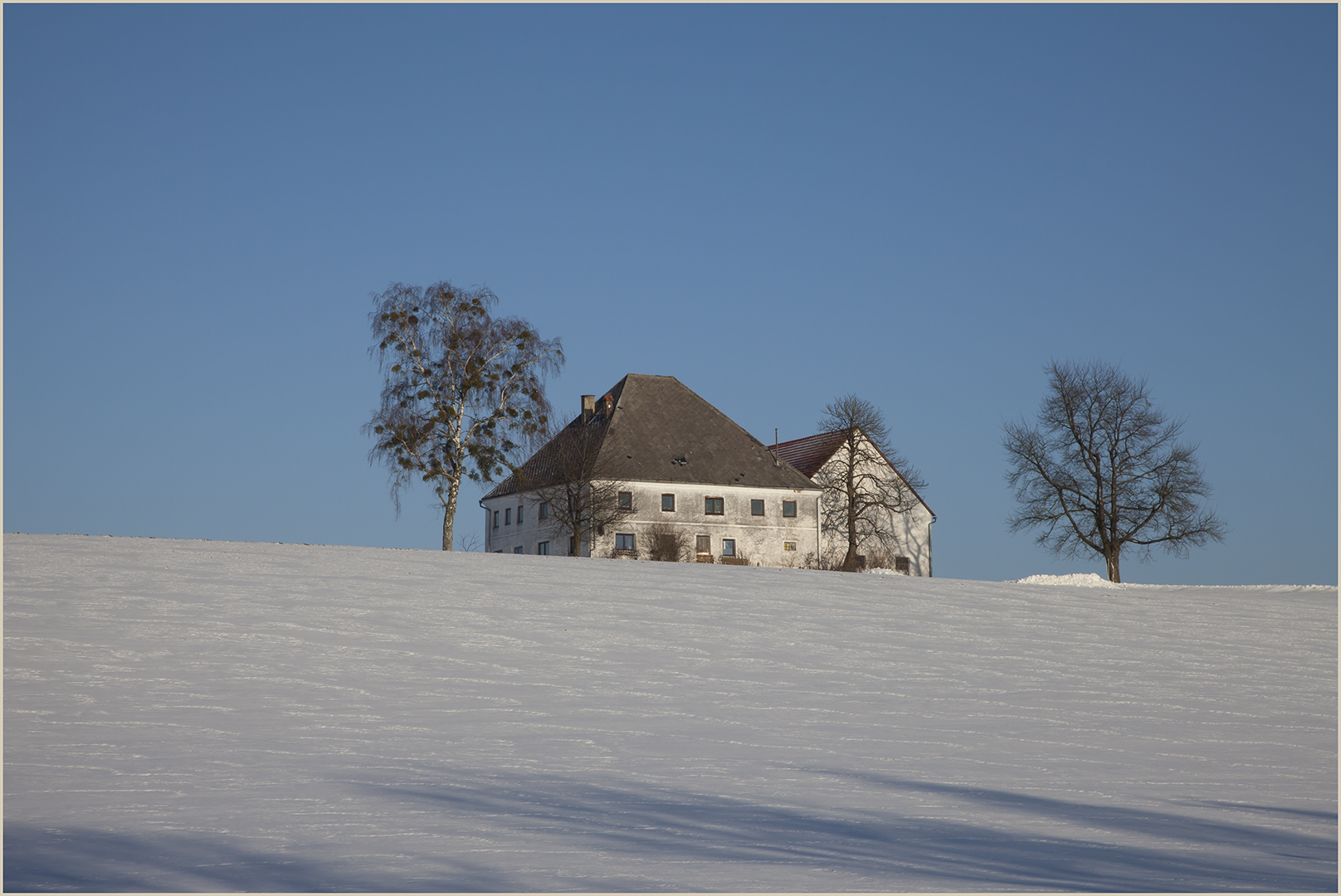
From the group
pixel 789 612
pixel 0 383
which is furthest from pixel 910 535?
pixel 0 383

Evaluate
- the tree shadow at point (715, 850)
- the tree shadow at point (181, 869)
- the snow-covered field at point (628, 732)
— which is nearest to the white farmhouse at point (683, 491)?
the snow-covered field at point (628, 732)

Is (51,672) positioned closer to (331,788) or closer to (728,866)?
(331,788)

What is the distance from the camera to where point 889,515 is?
67062 millimetres

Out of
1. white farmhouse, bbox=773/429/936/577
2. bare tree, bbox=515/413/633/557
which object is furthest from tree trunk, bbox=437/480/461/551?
white farmhouse, bbox=773/429/936/577

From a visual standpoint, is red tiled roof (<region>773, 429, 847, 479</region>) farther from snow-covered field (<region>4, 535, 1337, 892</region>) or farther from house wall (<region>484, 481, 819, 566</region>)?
snow-covered field (<region>4, 535, 1337, 892</region>)

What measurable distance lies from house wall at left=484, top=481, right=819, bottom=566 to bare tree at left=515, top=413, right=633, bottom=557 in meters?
3.76

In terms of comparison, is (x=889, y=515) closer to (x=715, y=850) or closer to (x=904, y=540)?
(x=904, y=540)

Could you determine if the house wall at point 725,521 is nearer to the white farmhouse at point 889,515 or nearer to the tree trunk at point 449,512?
the white farmhouse at point 889,515

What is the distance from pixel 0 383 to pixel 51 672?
524 cm

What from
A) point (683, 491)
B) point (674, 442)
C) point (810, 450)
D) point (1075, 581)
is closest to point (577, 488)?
point (683, 491)

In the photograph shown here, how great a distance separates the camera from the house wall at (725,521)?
6384 cm

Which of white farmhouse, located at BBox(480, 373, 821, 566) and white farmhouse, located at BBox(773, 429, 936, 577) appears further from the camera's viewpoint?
white farmhouse, located at BBox(773, 429, 936, 577)

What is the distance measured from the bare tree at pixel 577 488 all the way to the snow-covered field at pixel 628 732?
29.1m

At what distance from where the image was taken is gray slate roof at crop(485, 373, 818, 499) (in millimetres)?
64625
